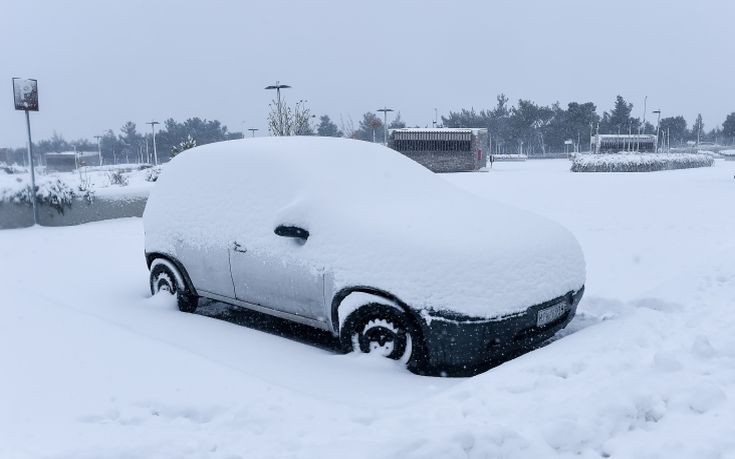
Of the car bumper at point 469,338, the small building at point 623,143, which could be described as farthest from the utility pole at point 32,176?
the small building at point 623,143

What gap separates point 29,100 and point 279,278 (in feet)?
36.1

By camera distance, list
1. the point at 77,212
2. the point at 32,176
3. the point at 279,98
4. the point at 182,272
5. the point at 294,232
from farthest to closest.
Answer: the point at 279,98 → the point at 77,212 → the point at 32,176 → the point at 182,272 → the point at 294,232

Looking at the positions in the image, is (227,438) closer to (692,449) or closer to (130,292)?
(692,449)

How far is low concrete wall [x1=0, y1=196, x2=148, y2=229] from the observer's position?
1205 centimetres

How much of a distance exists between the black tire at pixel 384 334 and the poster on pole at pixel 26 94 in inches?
452

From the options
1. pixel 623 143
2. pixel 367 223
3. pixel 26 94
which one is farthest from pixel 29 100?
pixel 623 143

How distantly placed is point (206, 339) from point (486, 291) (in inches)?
93.7

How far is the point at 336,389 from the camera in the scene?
368 centimetres

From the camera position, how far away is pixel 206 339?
183 inches

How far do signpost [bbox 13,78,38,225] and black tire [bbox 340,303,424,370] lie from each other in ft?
35.7

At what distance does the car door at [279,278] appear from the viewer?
4297 millimetres

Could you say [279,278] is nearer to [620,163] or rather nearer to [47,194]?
[47,194]

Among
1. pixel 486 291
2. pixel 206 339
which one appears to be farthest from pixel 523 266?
pixel 206 339

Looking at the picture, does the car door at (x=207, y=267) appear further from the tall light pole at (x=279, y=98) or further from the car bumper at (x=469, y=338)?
the tall light pole at (x=279, y=98)
